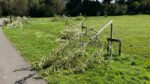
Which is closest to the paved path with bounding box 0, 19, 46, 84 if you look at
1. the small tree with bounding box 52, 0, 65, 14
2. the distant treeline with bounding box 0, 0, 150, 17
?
the distant treeline with bounding box 0, 0, 150, 17

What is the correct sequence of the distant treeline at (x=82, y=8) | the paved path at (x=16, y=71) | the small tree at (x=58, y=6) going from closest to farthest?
1. the paved path at (x=16, y=71)
2. the distant treeline at (x=82, y=8)
3. the small tree at (x=58, y=6)

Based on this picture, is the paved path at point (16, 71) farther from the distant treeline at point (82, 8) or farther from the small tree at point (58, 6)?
the small tree at point (58, 6)

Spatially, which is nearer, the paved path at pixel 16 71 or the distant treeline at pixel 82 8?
the paved path at pixel 16 71

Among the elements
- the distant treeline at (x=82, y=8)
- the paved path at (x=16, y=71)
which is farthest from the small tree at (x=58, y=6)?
the paved path at (x=16, y=71)

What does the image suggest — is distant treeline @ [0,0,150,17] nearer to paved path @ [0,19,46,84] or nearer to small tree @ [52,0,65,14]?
small tree @ [52,0,65,14]

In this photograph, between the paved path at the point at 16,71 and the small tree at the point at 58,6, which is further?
the small tree at the point at 58,6

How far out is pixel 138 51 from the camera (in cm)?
1672

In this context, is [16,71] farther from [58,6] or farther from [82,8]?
[82,8]

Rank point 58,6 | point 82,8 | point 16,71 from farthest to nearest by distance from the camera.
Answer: point 82,8 < point 58,6 < point 16,71

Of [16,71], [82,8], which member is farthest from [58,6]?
[16,71]

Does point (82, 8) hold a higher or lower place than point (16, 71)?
lower

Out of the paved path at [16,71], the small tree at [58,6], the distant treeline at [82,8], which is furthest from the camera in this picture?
the small tree at [58,6]

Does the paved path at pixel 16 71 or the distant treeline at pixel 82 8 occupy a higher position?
the paved path at pixel 16 71

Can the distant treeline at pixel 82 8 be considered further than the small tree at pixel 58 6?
No
